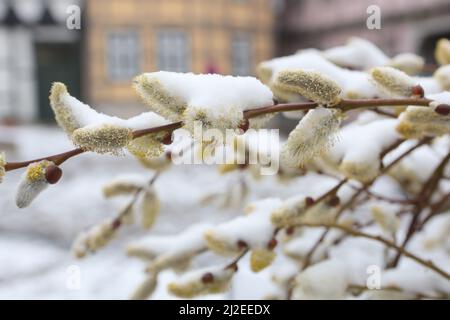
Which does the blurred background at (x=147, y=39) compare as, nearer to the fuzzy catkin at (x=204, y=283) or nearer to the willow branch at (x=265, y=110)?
the fuzzy catkin at (x=204, y=283)

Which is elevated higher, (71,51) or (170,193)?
(71,51)

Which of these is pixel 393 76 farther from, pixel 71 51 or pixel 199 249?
pixel 71 51

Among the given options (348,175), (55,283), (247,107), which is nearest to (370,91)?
(348,175)

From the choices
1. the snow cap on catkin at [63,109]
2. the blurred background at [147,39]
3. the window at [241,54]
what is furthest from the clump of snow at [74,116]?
the window at [241,54]

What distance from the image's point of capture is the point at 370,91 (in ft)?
1.54

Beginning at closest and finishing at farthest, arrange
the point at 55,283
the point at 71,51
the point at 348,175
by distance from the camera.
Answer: the point at 348,175 < the point at 55,283 < the point at 71,51

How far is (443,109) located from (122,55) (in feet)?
22.5

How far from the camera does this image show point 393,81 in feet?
1.15

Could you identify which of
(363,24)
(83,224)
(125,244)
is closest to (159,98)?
(125,244)

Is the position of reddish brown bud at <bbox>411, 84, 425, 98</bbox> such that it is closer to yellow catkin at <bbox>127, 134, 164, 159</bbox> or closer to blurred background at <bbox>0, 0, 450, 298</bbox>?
yellow catkin at <bbox>127, 134, 164, 159</bbox>

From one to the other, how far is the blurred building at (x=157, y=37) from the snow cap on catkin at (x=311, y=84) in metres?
6.59

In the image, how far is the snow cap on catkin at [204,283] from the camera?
48 cm

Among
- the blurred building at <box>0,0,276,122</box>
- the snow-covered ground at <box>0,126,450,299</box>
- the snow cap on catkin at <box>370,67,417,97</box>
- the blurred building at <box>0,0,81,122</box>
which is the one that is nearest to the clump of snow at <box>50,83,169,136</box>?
the snow cap on catkin at <box>370,67,417,97</box>
